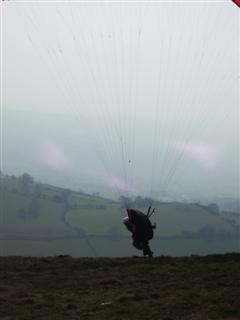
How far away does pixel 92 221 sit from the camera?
556 feet

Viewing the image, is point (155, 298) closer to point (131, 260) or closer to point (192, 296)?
point (192, 296)

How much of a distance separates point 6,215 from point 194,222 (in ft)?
241

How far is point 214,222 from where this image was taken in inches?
7136

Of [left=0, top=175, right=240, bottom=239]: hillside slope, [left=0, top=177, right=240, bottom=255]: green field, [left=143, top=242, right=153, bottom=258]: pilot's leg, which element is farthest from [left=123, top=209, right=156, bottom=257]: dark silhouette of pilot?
[left=0, top=175, right=240, bottom=239]: hillside slope

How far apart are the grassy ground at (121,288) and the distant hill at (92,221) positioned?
128532mm

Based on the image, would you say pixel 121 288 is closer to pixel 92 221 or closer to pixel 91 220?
pixel 92 221

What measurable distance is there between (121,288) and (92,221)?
151812 mm

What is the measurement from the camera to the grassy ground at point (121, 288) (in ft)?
50.9

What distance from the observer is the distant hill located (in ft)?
532

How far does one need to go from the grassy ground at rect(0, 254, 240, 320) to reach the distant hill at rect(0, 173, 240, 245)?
5060 inches

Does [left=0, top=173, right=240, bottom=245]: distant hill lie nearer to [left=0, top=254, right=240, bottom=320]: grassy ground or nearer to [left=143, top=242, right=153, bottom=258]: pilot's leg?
[left=143, top=242, right=153, bottom=258]: pilot's leg

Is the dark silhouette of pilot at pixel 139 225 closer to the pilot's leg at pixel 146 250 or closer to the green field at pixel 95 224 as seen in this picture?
the pilot's leg at pixel 146 250

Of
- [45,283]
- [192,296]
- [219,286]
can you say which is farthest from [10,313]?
[219,286]

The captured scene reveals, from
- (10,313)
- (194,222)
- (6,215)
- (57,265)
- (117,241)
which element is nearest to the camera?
(10,313)
